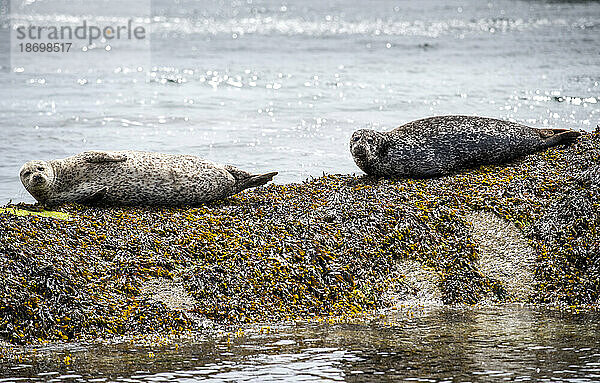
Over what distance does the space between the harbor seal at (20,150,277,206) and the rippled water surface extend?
189 centimetres

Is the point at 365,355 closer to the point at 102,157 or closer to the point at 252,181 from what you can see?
the point at 252,181

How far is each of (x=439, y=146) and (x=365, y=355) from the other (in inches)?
131

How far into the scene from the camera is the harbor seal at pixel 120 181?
607cm

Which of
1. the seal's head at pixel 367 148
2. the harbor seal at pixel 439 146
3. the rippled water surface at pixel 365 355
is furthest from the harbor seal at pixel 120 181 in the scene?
the rippled water surface at pixel 365 355

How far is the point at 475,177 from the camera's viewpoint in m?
6.76

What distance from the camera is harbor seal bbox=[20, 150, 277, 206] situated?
6066mm

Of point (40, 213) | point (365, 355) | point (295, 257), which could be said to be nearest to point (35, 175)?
point (40, 213)

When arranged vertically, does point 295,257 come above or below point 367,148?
below

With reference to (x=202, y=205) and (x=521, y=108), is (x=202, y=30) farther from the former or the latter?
(x=202, y=205)

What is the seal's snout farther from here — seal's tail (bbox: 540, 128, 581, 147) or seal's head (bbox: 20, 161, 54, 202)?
seal's tail (bbox: 540, 128, 581, 147)

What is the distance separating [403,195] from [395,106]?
7464mm

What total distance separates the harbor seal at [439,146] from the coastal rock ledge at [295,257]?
0.49 m

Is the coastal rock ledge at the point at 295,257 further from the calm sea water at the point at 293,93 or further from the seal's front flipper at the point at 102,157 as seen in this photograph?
the calm sea water at the point at 293,93

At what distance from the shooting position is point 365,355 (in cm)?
409
